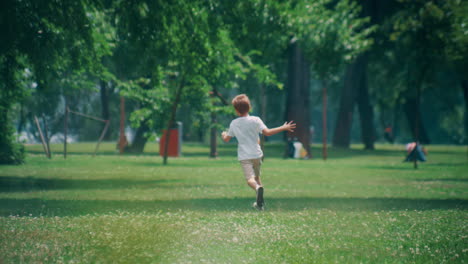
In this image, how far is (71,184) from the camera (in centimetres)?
1852

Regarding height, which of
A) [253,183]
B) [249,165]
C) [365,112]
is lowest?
[253,183]

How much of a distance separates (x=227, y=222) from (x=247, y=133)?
2547mm

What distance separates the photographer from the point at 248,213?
36.8 ft

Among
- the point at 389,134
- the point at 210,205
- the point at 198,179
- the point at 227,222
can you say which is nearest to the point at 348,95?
the point at 198,179

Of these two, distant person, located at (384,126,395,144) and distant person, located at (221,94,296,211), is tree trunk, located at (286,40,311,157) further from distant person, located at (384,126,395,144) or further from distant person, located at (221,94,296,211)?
distant person, located at (384,126,395,144)

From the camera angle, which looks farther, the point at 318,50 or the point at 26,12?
the point at 318,50

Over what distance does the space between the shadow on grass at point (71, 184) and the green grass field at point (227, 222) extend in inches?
1.1

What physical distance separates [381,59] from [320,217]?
4750cm

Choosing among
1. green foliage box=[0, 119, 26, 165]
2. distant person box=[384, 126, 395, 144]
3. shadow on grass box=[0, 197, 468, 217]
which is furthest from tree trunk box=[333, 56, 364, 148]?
shadow on grass box=[0, 197, 468, 217]

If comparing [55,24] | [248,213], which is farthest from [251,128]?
[55,24]

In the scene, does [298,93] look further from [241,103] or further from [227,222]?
[227,222]

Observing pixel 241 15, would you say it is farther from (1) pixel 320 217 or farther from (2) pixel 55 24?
(1) pixel 320 217

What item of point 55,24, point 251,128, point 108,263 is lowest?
point 108,263

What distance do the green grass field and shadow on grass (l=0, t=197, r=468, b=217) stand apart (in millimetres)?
20
